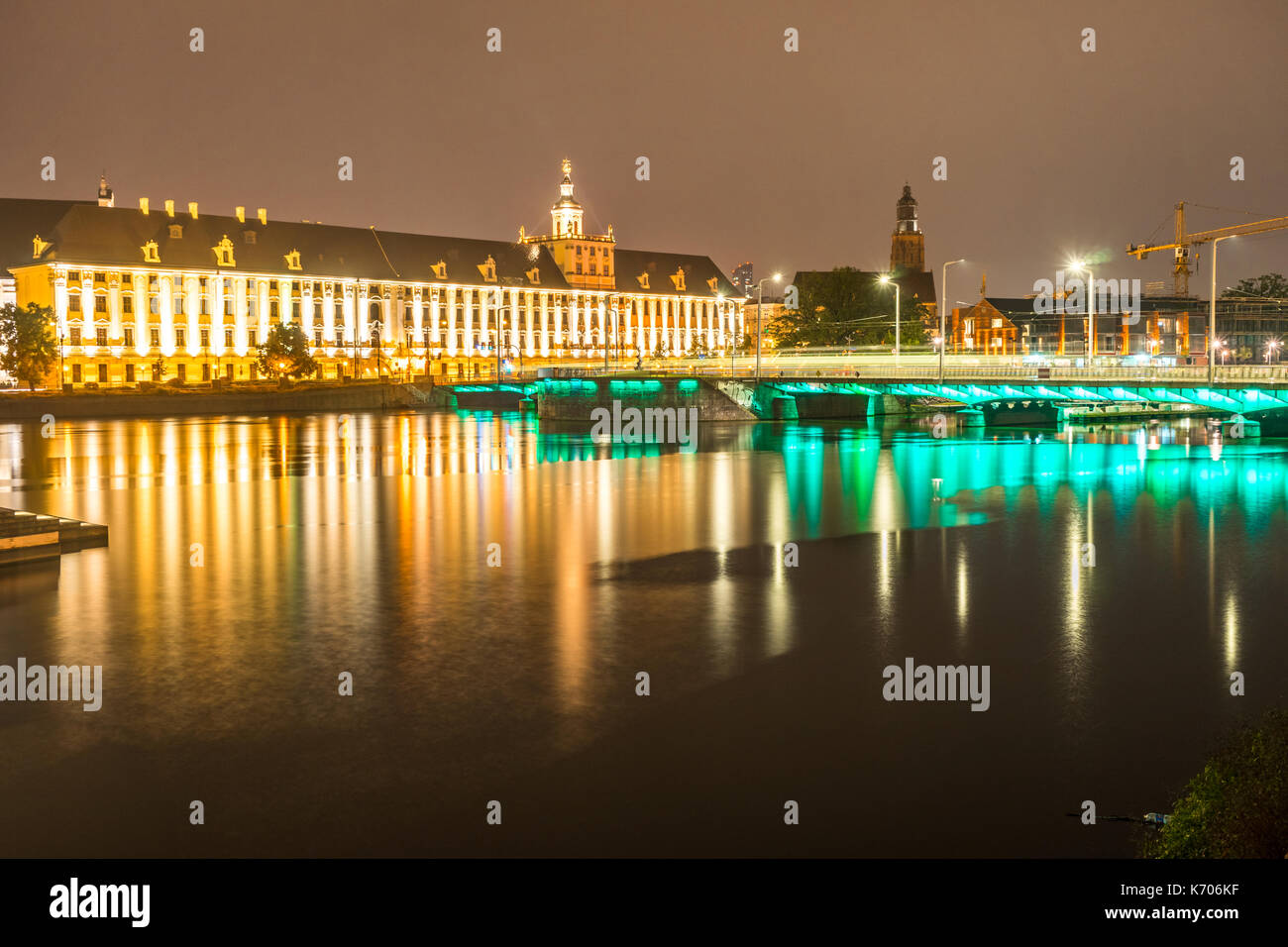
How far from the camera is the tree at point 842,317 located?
4473 inches

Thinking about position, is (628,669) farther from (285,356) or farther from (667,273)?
(667,273)

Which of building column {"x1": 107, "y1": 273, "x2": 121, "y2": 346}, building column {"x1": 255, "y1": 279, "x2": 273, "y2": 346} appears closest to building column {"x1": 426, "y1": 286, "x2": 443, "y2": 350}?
building column {"x1": 255, "y1": 279, "x2": 273, "y2": 346}

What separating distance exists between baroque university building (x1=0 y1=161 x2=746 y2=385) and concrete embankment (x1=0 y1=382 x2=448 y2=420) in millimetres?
21602

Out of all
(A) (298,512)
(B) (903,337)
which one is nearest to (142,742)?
(A) (298,512)

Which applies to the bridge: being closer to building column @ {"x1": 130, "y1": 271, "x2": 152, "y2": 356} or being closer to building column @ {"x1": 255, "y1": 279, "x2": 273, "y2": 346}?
building column @ {"x1": 255, "y1": 279, "x2": 273, "y2": 346}

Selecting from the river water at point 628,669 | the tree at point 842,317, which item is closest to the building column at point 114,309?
the tree at point 842,317

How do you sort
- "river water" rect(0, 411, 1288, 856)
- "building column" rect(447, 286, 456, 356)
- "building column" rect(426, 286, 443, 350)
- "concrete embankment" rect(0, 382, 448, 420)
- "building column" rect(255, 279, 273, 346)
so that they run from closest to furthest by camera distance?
"river water" rect(0, 411, 1288, 856) → "concrete embankment" rect(0, 382, 448, 420) → "building column" rect(255, 279, 273, 346) → "building column" rect(426, 286, 443, 350) → "building column" rect(447, 286, 456, 356)

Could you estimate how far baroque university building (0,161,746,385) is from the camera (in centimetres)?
11050

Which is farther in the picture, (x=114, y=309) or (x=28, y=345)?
(x=114, y=309)

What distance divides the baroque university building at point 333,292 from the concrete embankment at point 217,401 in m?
21.6

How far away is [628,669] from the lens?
1410 cm

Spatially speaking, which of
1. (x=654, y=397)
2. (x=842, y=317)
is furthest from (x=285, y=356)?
(x=842, y=317)

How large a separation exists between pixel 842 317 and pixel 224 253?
64.7 metres
